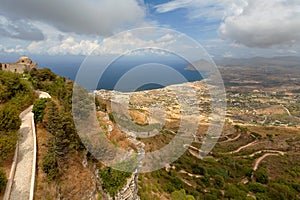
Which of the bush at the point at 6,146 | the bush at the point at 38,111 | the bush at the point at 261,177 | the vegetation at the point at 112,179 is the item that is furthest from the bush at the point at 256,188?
the bush at the point at 6,146

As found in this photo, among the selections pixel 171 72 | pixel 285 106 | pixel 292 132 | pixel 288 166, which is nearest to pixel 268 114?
pixel 285 106

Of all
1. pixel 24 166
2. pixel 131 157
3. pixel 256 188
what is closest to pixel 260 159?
pixel 256 188

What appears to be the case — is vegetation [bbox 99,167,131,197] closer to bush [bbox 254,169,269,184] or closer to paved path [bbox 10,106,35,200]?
paved path [bbox 10,106,35,200]

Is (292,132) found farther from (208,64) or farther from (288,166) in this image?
(208,64)

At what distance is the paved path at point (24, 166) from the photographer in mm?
6271

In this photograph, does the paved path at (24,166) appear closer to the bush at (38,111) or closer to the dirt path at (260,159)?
the bush at (38,111)

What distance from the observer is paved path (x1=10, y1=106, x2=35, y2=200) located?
6.27 m

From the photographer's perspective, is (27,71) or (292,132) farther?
(292,132)

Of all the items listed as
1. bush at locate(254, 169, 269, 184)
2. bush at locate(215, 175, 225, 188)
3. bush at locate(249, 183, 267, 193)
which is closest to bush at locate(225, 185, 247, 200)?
bush at locate(215, 175, 225, 188)

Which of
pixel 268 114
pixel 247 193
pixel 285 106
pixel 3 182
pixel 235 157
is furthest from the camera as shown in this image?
pixel 285 106

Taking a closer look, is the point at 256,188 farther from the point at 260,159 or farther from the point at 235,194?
the point at 260,159

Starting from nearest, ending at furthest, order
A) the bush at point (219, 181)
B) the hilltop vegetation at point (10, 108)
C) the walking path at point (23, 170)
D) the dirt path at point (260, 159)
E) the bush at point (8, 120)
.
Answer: the walking path at point (23, 170)
the hilltop vegetation at point (10, 108)
the bush at point (8, 120)
the bush at point (219, 181)
the dirt path at point (260, 159)

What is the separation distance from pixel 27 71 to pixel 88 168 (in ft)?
48.8

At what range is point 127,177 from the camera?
964cm
